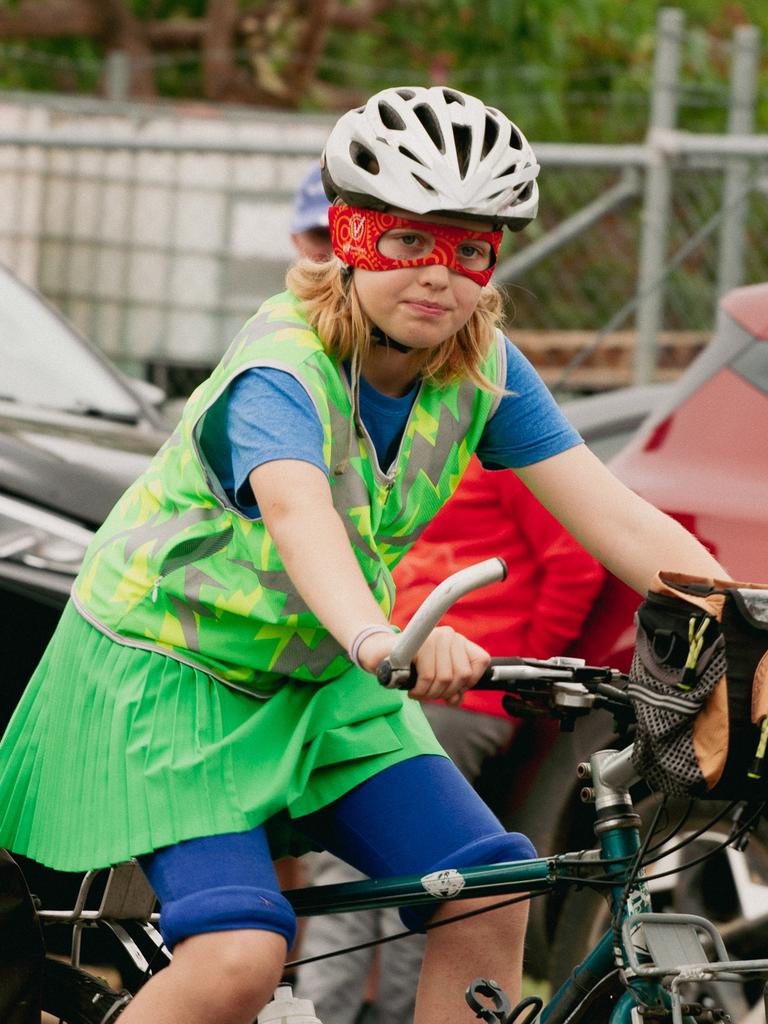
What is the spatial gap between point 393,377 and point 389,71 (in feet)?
46.0

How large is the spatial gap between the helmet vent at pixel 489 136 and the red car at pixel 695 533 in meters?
1.38

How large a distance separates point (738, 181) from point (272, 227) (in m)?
2.82

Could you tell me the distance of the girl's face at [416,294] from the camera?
9.93 ft

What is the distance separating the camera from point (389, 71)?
54.8 feet

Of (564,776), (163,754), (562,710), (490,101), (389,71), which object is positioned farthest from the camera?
(389,71)

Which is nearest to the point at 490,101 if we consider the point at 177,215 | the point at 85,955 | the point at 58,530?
the point at 177,215

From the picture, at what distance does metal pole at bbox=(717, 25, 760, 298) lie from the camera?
7902 millimetres

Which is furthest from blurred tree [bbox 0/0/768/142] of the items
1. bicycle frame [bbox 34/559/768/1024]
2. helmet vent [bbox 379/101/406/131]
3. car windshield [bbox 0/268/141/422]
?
bicycle frame [bbox 34/559/768/1024]

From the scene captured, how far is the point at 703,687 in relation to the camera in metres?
2.49

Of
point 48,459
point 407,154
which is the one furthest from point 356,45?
point 407,154

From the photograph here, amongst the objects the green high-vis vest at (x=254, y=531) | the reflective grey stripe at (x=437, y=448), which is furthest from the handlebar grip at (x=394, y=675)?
the reflective grey stripe at (x=437, y=448)

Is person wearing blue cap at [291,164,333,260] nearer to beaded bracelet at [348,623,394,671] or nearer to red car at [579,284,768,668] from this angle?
red car at [579,284,768,668]

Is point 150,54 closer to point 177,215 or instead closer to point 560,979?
point 177,215

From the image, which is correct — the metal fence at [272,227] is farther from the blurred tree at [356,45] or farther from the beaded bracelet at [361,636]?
the blurred tree at [356,45]
